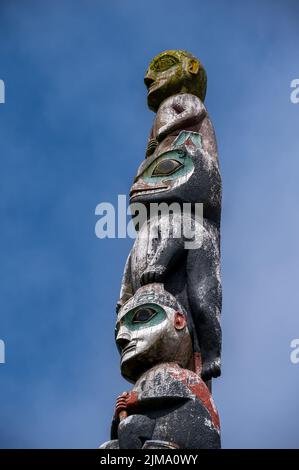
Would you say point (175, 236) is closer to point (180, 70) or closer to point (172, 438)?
point (172, 438)

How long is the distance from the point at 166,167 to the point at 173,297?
1.33 metres

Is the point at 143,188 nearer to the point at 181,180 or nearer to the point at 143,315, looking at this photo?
the point at 181,180

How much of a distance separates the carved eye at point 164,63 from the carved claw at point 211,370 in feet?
11.8

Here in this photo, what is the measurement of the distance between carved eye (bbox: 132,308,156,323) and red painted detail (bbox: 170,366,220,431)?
48cm

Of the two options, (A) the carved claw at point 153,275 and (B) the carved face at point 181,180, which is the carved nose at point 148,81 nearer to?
(B) the carved face at point 181,180

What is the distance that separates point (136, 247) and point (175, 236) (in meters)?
0.37

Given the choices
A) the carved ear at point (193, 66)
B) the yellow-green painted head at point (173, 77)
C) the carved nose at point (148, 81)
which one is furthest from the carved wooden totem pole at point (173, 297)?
the carved nose at point (148, 81)

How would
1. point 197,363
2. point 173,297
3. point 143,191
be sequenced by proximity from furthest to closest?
1. point 143,191
2. point 173,297
3. point 197,363

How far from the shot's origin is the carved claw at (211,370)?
5.95 meters

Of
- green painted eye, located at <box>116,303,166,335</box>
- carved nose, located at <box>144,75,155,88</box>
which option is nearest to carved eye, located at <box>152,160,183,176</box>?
green painted eye, located at <box>116,303,166,335</box>

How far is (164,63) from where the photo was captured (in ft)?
28.4

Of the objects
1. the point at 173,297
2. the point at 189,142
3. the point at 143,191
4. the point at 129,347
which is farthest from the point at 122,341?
the point at 189,142

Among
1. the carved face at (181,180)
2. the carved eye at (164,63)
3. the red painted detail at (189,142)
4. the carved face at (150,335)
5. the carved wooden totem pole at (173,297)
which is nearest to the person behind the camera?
the carved wooden totem pole at (173,297)

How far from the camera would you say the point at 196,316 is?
6.13 metres
